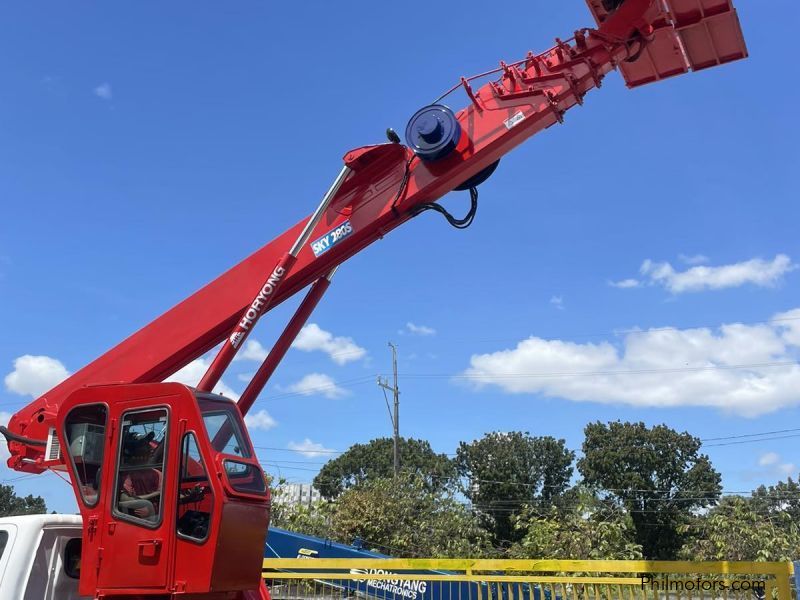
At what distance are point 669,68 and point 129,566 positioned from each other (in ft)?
21.0

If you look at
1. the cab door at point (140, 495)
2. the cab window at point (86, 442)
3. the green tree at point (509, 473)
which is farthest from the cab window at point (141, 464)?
the green tree at point (509, 473)

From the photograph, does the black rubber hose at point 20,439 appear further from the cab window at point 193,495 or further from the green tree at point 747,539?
the green tree at point 747,539

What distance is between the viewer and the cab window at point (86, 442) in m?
5.26

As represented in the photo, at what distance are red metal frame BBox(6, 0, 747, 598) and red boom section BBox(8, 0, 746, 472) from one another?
0.4 inches

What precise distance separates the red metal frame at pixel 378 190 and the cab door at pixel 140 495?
957 mm

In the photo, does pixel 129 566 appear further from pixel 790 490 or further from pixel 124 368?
pixel 790 490

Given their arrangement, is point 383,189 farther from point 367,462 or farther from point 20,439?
point 367,462

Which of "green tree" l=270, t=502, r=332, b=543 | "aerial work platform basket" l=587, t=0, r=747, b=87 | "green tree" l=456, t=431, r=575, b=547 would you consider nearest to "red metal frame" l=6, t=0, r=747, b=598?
"aerial work platform basket" l=587, t=0, r=747, b=87

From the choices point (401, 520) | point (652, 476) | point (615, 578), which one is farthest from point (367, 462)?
point (615, 578)

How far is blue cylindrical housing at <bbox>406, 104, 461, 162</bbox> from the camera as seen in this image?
6434 mm

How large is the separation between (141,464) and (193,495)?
55 cm

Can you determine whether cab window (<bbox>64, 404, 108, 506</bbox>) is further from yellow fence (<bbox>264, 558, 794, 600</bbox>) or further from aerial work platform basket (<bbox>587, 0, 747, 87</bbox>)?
aerial work platform basket (<bbox>587, 0, 747, 87</bbox>)

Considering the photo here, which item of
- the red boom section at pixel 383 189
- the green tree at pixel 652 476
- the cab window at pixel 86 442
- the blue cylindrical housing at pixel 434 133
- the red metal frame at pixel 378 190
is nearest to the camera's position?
the cab window at pixel 86 442

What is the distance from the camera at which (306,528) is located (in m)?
27.5
